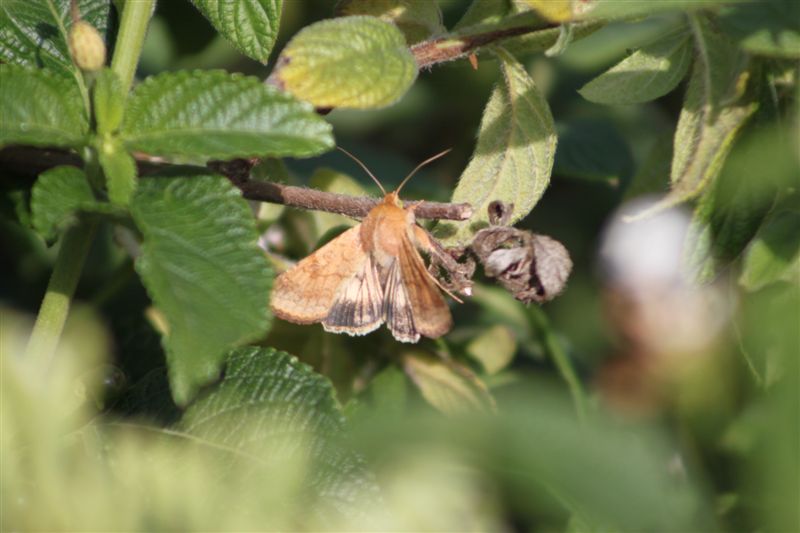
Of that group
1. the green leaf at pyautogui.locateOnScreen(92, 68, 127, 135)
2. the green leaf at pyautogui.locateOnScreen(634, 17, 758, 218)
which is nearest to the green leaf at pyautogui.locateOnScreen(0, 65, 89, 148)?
the green leaf at pyautogui.locateOnScreen(92, 68, 127, 135)

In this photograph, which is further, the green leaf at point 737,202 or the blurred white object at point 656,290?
the blurred white object at point 656,290

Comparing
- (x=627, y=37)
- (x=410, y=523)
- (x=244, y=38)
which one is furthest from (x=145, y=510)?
(x=627, y=37)

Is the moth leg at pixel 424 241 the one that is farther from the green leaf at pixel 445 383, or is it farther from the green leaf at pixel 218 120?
the green leaf at pixel 445 383

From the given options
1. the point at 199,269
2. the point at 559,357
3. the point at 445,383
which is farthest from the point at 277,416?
the point at 559,357

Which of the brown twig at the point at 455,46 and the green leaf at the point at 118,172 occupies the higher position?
the brown twig at the point at 455,46

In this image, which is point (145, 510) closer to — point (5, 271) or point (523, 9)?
point (523, 9)

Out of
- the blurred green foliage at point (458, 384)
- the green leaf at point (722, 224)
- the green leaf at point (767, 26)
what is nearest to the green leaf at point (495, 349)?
the blurred green foliage at point (458, 384)
